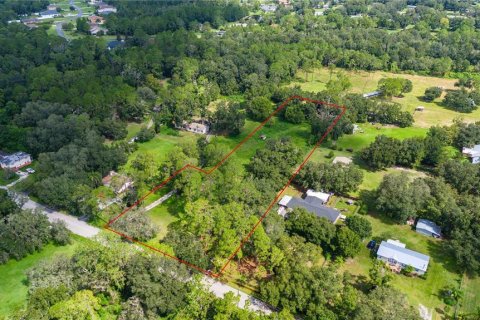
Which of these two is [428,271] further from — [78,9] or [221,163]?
[78,9]

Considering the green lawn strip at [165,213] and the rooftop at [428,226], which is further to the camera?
the green lawn strip at [165,213]

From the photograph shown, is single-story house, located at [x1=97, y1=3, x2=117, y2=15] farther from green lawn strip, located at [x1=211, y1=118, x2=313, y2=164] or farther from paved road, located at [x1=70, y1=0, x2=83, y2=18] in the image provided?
green lawn strip, located at [x1=211, y1=118, x2=313, y2=164]

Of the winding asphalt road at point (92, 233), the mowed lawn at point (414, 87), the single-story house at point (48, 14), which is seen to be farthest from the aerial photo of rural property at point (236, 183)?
the single-story house at point (48, 14)

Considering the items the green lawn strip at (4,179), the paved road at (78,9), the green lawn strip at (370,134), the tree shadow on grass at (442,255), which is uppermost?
the green lawn strip at (4,179)

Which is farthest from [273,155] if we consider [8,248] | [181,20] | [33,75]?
[181,20]

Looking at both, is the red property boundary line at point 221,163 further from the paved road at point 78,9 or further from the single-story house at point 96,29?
the paved road at point 78,9

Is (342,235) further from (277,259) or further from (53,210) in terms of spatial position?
(53,210)

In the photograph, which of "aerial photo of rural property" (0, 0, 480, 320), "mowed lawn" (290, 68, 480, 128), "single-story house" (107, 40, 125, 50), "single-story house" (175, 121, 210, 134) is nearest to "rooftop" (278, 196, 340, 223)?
"aerial photo of rural property" (0, 0, 480, 320)
